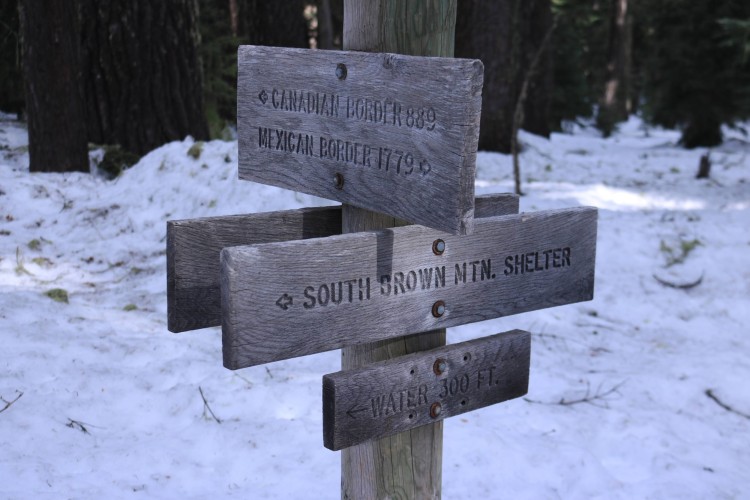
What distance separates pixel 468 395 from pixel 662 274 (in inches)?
208

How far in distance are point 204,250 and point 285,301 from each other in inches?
18.6

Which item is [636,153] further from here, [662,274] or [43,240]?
[43,240]

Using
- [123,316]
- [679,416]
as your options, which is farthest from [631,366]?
[123,316]

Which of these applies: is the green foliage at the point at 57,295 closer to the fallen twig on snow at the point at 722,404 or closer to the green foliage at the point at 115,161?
the green foliage at the point at 115,161

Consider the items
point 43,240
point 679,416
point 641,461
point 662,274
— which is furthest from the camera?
point 662,274

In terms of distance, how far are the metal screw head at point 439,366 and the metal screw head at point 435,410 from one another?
0.09 metres

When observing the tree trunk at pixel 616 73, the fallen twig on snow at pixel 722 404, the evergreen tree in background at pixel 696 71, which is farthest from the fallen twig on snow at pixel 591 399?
the tree trunk at pixel 616 73

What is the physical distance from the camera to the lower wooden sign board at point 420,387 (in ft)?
7.62

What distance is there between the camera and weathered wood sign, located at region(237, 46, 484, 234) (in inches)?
81.5

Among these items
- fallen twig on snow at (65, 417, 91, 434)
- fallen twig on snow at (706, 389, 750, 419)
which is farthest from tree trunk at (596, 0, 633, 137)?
fallen twig on snow at (65, 417, 91, 434)

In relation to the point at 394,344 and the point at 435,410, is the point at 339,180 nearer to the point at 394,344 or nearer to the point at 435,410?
the point at 394,344

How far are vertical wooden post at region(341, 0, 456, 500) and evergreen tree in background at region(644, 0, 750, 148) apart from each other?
50.5 feet

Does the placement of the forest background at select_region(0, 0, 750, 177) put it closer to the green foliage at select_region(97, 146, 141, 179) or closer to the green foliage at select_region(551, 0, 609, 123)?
the green foliage at select_region(97, 146, 141, 179)

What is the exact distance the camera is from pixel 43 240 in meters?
6.91
